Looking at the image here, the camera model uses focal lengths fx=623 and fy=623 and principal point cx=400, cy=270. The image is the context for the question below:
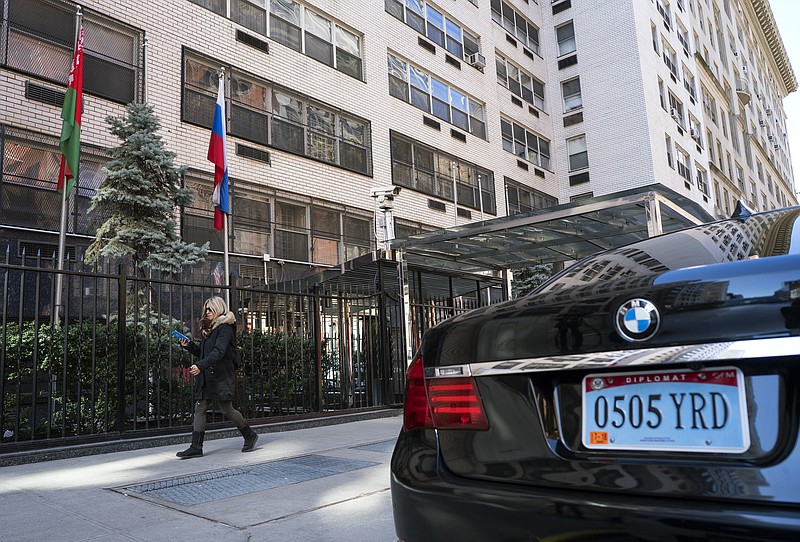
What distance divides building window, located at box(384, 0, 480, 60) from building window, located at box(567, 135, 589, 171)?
721 cm

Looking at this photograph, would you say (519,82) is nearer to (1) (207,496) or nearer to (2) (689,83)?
(2) (689,83)

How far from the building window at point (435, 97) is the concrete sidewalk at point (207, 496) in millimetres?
16731

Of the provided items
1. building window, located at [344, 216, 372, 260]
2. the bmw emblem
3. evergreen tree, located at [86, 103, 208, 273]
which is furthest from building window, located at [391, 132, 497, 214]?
the bmw emblem

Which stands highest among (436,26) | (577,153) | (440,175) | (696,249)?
(436,26)

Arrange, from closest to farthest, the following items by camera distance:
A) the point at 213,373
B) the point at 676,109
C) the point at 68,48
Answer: the point at 213,373
the point at 68,48
the point at 676,109

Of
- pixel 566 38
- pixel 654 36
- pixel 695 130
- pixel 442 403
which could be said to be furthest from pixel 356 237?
pixel 695 130

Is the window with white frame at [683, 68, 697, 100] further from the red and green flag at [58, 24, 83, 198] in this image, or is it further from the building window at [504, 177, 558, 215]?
the red and green flag at [58, 24, 83, 198]

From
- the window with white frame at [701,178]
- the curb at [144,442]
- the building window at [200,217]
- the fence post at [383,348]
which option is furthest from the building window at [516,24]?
the curb at [144,442]

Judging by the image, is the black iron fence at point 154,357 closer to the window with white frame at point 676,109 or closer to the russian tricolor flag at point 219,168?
the russian tricolor flag at point 219,168

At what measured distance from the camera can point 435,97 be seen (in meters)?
23.0

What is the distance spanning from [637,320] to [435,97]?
22.3 meters

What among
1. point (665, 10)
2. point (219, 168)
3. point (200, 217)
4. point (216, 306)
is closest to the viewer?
point (216, 306)

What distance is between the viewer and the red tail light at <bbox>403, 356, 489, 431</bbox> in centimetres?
191

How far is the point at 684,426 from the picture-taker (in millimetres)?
1525
